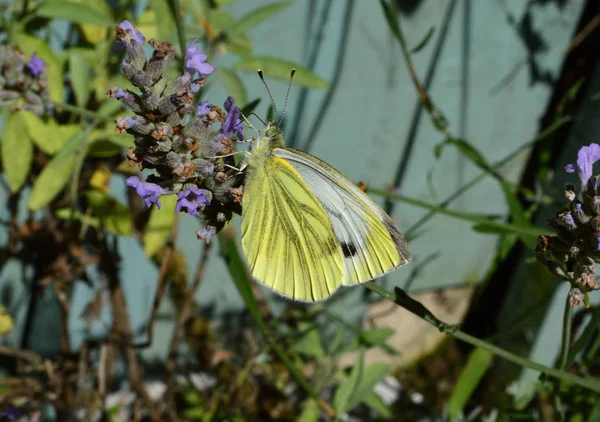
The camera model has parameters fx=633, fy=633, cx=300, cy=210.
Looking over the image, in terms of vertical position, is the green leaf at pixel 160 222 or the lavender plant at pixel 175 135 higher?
the lavender plant at pixel 175 135

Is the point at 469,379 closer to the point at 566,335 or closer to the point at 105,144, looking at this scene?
the point at 566,335

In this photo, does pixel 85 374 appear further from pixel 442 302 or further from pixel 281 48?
pixel 442 302

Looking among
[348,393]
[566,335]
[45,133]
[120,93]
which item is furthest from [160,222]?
[566,335]

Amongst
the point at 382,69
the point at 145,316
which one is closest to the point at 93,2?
the point at 382,69

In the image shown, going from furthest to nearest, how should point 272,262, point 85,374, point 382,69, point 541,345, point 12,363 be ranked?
1. point 541,345
2. point 12,363
3. point 382,69
4. point 85,374
5. point 272,262

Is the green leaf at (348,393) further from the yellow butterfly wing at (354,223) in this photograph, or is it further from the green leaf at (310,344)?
the yellow butterfly wing at (354,223)

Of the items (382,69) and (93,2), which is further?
(382,69)

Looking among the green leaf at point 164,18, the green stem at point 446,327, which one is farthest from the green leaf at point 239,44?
the green stem at point 446,327
